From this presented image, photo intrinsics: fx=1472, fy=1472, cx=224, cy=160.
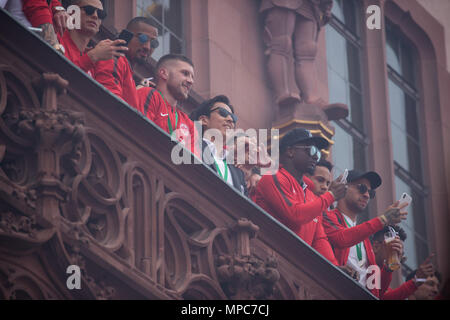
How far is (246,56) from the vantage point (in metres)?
17.6

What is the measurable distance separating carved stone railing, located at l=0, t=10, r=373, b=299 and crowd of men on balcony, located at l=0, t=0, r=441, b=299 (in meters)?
0.60

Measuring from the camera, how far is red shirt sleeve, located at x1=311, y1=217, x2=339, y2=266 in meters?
13.6

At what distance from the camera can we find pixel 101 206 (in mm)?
10352

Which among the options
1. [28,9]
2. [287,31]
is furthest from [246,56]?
[28,9]

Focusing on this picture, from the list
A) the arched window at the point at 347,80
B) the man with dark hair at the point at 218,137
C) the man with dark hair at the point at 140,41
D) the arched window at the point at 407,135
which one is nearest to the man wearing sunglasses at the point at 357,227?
the man with dark hair at the point at 218,137

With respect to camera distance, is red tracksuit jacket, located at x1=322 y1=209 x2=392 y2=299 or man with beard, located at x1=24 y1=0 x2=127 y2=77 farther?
red tracksuit jacket, located at x1=322 y1=209 x2=392 y2=299

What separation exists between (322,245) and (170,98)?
2.05 metres

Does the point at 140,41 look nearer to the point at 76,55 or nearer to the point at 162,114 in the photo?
the point at 162,114

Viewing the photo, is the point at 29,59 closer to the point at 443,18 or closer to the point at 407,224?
the point at 407,224

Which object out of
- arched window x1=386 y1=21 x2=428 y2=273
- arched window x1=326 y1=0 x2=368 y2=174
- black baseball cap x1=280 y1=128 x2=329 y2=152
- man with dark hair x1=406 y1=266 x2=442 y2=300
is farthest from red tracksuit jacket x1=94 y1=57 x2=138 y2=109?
arched window x1=386 y1=21 x2=428 y2=273

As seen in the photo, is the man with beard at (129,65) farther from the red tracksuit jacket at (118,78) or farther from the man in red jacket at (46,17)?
the man in red jacket at (46,17)

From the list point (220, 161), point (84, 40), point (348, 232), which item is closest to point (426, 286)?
point (348, 232)

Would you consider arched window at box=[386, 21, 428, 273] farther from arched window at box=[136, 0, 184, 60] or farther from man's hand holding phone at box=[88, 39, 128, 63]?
man's hand holding phone at box=[88, 39, 128, 63]
